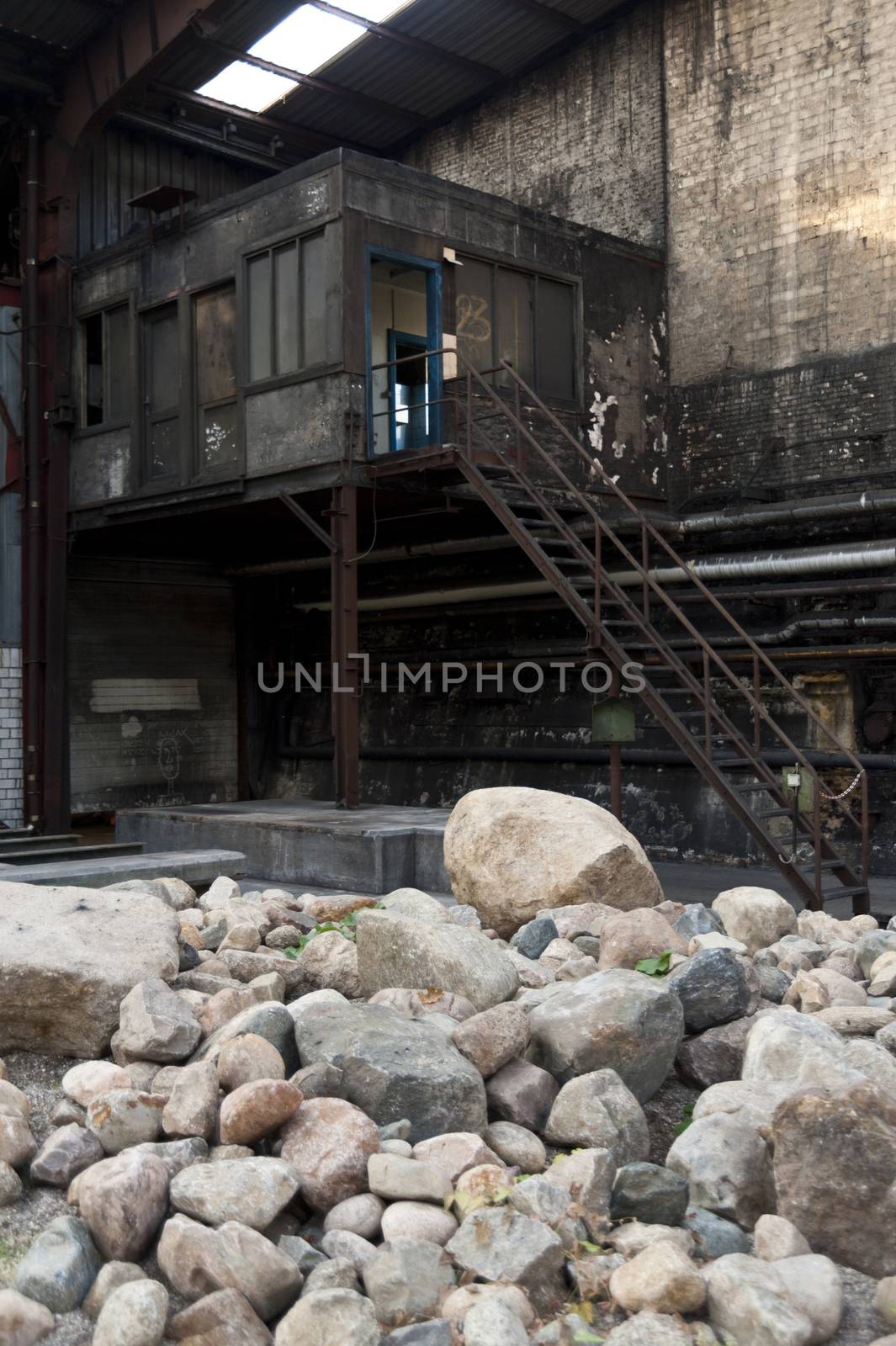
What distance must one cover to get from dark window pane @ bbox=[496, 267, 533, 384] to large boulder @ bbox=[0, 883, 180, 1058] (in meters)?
9.93

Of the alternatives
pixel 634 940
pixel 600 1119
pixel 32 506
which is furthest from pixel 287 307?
pixel 600 1119

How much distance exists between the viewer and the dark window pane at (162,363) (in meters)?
15.1

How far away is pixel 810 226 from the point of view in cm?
1435

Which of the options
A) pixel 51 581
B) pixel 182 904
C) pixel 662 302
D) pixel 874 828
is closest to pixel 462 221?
pixel 662 302

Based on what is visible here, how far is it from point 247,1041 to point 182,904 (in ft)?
11.4

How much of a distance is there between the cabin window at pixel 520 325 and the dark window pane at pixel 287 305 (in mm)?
1697

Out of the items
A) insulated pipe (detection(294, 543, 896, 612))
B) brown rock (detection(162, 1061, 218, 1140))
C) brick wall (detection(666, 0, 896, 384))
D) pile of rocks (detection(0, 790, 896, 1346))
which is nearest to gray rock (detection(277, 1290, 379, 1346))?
pile of rocks (detection(0, 790, 896, 1346))

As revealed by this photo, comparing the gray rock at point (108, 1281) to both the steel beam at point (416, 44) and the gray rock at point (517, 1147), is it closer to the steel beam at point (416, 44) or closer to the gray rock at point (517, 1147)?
the gray rock at point (517, 1147)

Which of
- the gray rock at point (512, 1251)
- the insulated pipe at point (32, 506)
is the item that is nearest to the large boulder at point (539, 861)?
the gray rock at point (512, 1251)

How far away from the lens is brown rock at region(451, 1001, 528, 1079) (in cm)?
479

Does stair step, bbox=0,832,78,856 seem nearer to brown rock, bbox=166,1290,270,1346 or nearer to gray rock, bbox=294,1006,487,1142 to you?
gray rock, bbox=294,1006,487,1142

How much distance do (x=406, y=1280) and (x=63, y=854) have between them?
20.7 feet

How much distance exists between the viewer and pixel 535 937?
6.89 m

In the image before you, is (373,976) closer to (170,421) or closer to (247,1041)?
(247,1041)
